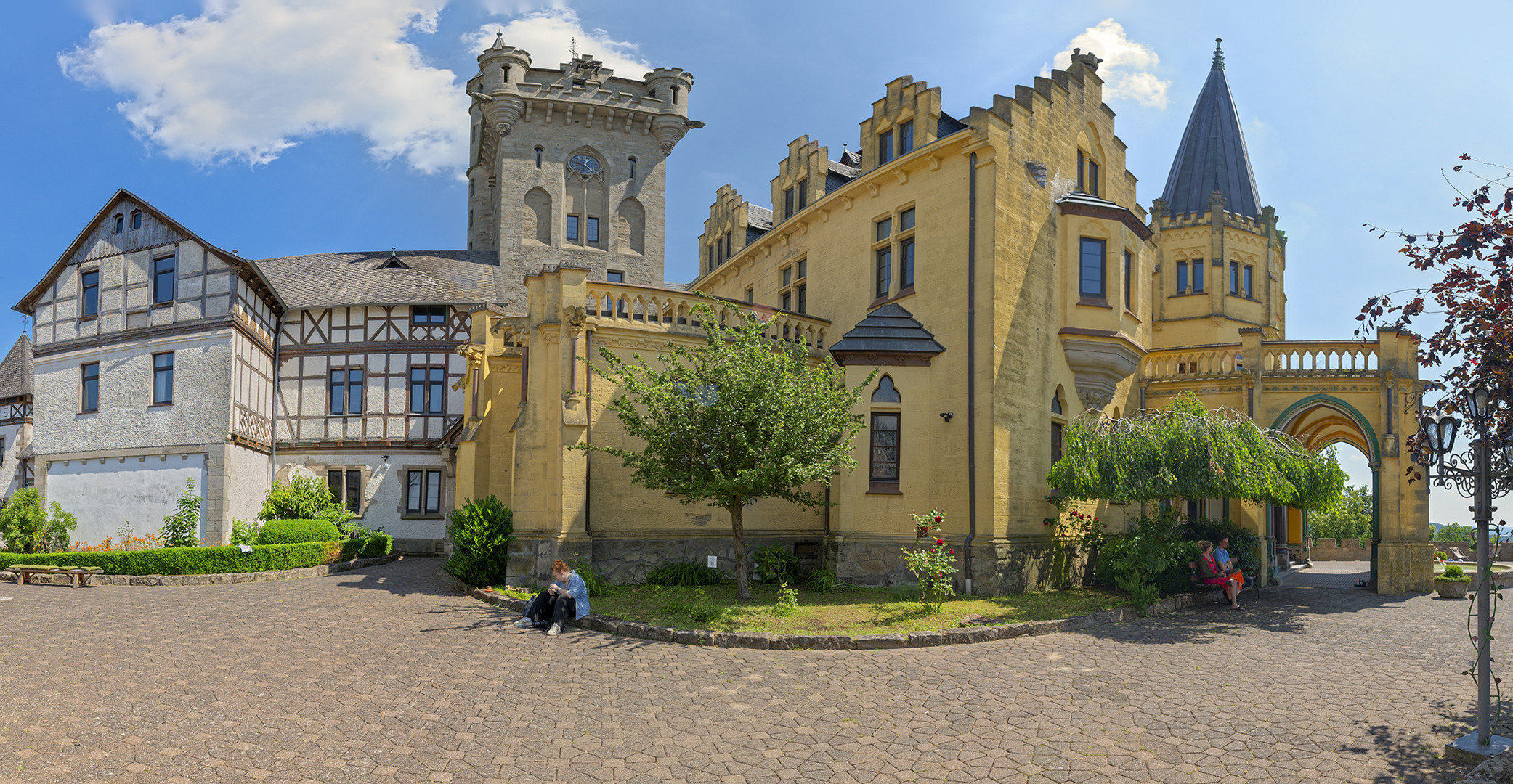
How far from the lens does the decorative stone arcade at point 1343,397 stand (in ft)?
69.2

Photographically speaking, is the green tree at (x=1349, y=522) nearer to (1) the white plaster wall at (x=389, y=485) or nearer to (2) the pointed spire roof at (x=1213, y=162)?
(2) the pointed spire roof at (x=1213, y=162)

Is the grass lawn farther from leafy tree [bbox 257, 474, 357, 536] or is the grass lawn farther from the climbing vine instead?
leafy tree [bbox 257, 474, 357, 536]

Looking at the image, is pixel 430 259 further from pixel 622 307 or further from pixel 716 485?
pixel 716 485

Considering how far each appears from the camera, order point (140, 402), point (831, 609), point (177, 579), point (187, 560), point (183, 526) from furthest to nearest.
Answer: point (140, 402)
point (183, 526)
point (187, 560)
point (177, 579)
point (831, 609)

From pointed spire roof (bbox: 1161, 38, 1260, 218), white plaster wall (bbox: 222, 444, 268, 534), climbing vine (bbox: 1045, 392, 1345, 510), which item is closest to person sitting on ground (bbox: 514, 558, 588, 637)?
climbing vine (bbox: 1045, 392, 1345, 510)

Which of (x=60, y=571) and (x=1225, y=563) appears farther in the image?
(x=60, y=571)

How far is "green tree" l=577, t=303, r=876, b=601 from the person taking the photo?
48.1 feet

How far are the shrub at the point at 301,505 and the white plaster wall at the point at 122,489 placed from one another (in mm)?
2946

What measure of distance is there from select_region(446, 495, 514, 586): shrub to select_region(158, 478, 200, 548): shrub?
41.6ft

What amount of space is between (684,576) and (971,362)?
7.55m

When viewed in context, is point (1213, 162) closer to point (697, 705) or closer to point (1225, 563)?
point (1225, 563)

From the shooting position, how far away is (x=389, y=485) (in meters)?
34.0

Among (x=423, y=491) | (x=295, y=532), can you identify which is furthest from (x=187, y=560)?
(x=423, y=491)

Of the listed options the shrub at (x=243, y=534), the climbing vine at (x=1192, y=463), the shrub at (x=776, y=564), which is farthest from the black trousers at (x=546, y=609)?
the shrub at (x=243, y=534)
